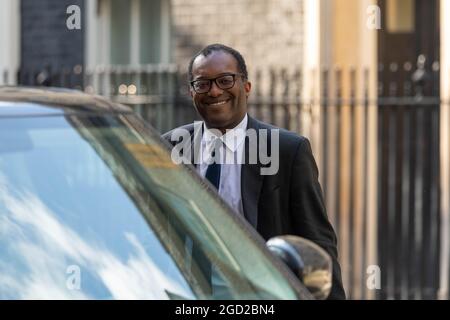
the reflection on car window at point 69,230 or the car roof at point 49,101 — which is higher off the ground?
the car roof at point 49,101

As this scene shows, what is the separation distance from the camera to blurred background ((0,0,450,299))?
8.36 meters

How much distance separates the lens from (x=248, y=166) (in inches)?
161

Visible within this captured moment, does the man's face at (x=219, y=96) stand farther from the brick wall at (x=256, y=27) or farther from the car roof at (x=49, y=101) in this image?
the brick wall at (x=256, y=27)

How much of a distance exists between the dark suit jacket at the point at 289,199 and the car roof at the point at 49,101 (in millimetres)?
780

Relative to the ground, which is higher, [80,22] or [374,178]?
[80,22]

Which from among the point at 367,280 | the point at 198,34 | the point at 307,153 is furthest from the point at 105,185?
the point at 198,34

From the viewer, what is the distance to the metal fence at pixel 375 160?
8.34 m

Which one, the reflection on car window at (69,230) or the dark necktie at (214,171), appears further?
the dark necktie at (214,171)

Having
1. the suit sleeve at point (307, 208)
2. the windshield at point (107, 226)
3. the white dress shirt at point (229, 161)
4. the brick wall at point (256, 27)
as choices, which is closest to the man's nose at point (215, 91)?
the white dress shirt at point (229, 161)

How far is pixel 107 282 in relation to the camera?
2.81 metres

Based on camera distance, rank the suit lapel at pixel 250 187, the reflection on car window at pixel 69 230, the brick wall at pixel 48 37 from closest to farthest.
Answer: the reflection on car window at pixel 69 230
the suit lapel at pixel 250 187
the brick wall at pixel 48 37
